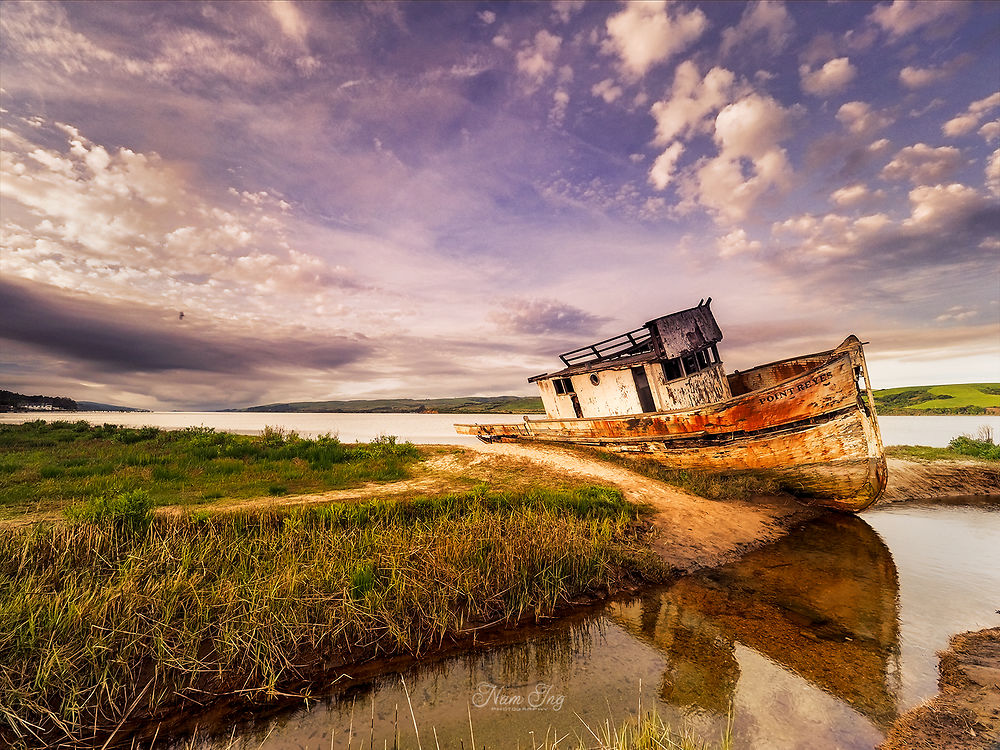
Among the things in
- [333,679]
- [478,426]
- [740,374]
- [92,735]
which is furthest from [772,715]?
[478,426]

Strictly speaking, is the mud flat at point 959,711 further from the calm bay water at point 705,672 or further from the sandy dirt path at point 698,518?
the sandy dirt path at point 698,518

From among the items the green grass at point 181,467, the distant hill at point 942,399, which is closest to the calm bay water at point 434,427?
the distant hill at point 942,399

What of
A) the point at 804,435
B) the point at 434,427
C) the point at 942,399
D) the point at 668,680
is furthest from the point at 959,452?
the point at 942,399

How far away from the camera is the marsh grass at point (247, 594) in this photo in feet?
13.5

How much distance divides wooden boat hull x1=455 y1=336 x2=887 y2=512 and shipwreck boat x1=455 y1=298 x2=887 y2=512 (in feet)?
0.10

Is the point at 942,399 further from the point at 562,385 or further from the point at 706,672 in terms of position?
the point at 706,672

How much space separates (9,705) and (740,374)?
71.4ft

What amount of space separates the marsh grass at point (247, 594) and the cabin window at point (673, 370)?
9225 mm

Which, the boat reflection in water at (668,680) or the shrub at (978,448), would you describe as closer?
the boat reflection in water at (668,680)

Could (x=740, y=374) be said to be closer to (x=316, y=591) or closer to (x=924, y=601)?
(x=924, y=601)

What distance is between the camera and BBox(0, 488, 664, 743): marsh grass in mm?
4102

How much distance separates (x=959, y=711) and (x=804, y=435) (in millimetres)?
9481

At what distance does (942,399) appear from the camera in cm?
6475
